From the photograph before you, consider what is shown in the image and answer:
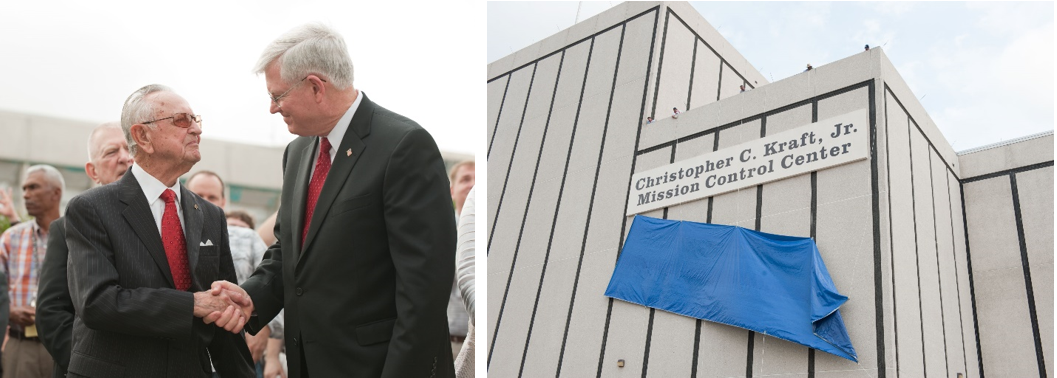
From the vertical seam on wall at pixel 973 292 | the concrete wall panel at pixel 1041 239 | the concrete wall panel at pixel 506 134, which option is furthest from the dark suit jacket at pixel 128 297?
the concrete wall panel at pixel 506 134

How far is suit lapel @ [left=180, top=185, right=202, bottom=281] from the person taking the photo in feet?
8.48

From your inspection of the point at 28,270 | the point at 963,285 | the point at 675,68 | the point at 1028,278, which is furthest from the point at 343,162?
the point at 675,68

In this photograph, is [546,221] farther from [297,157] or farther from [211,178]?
[297,157]

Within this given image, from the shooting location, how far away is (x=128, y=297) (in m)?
2.30

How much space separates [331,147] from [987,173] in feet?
31.4

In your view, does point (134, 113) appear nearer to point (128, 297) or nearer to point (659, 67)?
point (128, 297)

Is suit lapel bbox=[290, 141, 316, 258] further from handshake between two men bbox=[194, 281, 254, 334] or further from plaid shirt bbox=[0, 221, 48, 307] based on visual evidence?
plaid shirt bbox=[0, 221, 48, 307]

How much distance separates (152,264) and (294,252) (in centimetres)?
42

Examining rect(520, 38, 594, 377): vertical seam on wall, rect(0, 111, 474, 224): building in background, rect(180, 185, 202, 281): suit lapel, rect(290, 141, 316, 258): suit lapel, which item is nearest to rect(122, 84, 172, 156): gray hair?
rect(180, 185, 202, 281): suit lapel

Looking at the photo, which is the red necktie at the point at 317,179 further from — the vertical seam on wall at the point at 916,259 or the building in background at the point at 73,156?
the vertical seam on wall at the point at 916,259

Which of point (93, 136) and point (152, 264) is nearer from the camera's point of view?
point (152, 264)

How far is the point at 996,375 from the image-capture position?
8727mm

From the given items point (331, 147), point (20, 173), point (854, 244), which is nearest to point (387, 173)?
point (331, 147)

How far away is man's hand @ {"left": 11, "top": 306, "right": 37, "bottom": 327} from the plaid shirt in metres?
0.05
